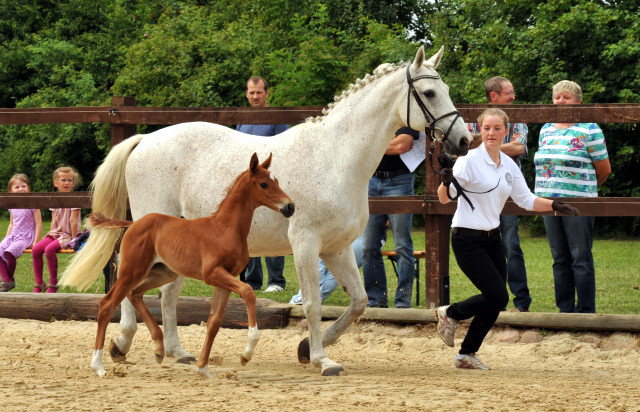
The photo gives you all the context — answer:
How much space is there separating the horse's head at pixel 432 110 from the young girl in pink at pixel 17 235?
503 centimetres

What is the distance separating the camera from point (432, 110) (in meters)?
5.72

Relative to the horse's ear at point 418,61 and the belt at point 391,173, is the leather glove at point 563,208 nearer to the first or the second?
the horse's ear at point 418,61

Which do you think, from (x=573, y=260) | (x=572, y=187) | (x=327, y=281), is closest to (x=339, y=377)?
(x=573, y=260)

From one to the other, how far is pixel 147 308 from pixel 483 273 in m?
2.14

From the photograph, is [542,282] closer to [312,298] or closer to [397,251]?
[397,251]

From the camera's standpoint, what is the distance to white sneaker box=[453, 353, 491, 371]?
591 cm

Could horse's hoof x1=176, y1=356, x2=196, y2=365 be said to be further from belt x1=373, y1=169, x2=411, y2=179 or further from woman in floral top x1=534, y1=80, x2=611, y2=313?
woman in floral top x1=534, y1=80, x2=611, y2=313

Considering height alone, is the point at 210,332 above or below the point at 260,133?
below

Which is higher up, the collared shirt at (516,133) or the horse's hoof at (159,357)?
the collared shirt at (516,133)

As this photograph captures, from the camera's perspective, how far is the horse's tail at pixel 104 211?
249 inches

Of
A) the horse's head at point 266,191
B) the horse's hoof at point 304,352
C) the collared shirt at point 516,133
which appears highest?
the collared shirt at point 516,133

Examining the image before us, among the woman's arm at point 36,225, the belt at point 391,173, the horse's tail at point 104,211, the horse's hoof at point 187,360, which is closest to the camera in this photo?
the horse's hoof at point 187,360

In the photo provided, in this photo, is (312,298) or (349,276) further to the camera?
(349,276)

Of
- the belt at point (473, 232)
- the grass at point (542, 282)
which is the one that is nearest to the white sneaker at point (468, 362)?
the belt at point (473, 232)
